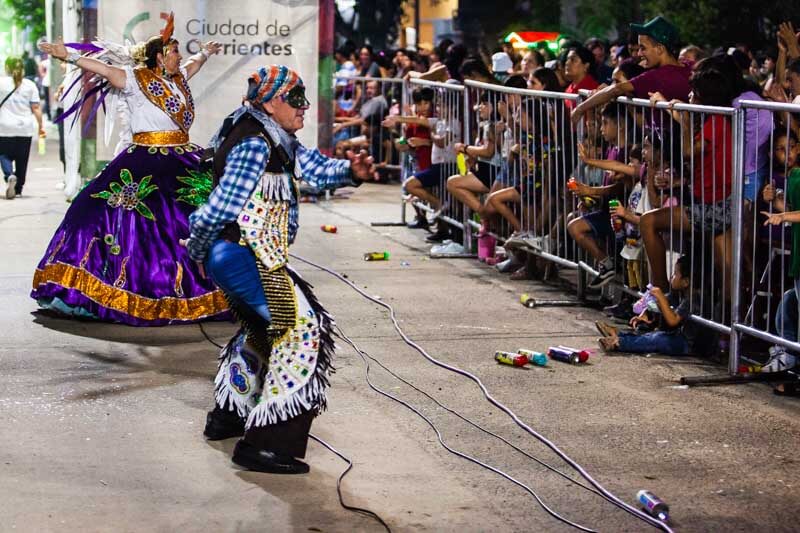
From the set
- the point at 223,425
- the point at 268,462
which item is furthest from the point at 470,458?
the point at 223,425

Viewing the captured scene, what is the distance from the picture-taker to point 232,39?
1434 cm

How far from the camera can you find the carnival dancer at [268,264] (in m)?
6.10

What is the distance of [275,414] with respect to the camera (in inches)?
241

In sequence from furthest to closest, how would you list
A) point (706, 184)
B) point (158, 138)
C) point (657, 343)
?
1. point (158, 138)
2. point (657, 343)
3. point (706, 184)

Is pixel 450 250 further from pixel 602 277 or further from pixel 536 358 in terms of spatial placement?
pixel 536 358

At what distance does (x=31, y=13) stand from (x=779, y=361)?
36.9 meters

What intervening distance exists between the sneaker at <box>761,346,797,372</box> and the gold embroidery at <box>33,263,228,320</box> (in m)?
3.61

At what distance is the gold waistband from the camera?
9.61m

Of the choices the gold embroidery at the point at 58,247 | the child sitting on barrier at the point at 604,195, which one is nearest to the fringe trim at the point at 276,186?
the gold embroidery at the point at 58,247

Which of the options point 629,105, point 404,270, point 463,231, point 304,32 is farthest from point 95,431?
point 304,32

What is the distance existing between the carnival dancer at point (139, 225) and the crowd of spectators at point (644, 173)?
1.43 metres

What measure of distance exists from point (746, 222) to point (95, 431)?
3.83 metres

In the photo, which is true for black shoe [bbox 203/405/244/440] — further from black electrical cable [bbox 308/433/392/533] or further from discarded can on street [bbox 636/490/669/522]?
discarded can on street [bbox 636/490/669/522]

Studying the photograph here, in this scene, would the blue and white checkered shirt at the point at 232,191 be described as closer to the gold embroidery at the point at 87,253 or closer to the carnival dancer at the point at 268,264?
the carnival dancer at the point at 268,264
